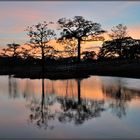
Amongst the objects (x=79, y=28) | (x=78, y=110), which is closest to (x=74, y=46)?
(x=79, y=28)

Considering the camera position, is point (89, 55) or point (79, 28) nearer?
point (79, 28)

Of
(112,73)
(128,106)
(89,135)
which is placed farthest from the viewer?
(112,73)

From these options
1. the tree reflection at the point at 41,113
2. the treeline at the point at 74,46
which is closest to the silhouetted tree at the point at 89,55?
the treeline at the point at 74,46

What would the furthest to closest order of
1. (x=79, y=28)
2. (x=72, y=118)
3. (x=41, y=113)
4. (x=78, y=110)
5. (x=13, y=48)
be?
1. (x=13, y=48)
2. (x=79, y=28)
3. (x=78, y=110)
4. (x=41, y=113)
5. (x=72, y=118)

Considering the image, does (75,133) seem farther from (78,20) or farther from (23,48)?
(23,48)

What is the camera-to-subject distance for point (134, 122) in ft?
48.0

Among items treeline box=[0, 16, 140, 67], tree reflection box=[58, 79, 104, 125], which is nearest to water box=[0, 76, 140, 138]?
tree reflection box=[58, 79, 104, 125]

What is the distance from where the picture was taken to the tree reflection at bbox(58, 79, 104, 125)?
16156 mm

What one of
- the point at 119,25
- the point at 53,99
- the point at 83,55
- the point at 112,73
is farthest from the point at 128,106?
the point at 83,55

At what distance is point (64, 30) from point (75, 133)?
58.7 m

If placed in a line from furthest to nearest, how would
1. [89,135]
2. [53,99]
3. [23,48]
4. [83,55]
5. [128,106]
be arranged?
[83,55] → [23,48] → [53,99] → [128,106] → [89,135]

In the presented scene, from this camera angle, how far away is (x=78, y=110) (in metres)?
18.9

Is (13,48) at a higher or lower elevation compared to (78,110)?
higher

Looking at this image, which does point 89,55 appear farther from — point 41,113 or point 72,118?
point 72,118
